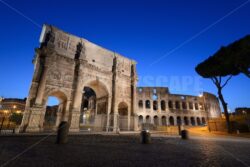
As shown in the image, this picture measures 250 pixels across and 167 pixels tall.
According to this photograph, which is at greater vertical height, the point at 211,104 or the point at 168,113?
the point at 211,104

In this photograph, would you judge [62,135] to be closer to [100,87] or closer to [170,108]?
[100,87]

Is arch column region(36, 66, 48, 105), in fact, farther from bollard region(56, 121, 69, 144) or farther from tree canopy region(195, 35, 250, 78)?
tree canopy region(195, 35, 250, 78)

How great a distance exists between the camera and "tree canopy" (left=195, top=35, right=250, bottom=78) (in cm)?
1512

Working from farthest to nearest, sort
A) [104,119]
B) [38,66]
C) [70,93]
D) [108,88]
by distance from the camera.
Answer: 1. [108,88]
2. [104,119]
3. [70,93]
4. [38,66]

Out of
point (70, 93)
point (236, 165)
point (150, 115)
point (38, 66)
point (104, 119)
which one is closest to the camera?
point (236, 165)

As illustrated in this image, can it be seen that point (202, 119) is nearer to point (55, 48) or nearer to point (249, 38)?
point (249, 38)

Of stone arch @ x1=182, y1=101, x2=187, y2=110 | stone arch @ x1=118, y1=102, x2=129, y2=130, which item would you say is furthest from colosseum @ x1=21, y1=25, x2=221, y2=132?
stone arch @ x1=182, y1=101, x2=187, y2=110

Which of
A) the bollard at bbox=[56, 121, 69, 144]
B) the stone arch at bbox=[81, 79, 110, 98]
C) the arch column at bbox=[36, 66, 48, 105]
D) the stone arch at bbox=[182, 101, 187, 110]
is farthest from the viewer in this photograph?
the stone arch at bbox=[182, 101, 187, 110]

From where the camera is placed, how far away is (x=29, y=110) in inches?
439

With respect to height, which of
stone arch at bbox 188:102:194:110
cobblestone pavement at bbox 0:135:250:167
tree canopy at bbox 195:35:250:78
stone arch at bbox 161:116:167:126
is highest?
tree canopy at bbox 195:35:250:78

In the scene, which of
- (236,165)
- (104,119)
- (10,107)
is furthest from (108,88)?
(10,107)

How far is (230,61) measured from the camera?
1658cm

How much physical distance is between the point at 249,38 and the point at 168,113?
25.5 meters

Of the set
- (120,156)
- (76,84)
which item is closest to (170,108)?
(76,84)
